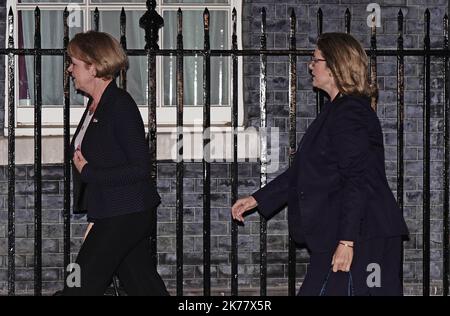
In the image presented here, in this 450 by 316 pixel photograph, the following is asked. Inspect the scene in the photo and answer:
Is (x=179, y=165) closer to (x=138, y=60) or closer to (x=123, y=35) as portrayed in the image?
(x=123, y=35)

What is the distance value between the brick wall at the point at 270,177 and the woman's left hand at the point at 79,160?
2.73 m

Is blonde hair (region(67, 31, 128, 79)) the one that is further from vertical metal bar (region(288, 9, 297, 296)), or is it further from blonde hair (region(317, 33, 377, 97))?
vertical metal bar (region(288, 9, 297, 296))

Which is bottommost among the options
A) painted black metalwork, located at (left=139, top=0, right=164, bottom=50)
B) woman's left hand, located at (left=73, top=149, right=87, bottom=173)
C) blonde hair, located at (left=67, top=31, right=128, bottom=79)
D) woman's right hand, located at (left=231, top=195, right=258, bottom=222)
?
woman's right hand, located at (left=231, top=195, right=258, bottom=222)

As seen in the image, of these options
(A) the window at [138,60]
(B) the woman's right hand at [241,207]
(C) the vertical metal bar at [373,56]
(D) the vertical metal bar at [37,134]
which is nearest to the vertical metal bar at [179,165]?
(D) the vertical metal bar at [37,134]

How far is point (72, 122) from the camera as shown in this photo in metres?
8.04

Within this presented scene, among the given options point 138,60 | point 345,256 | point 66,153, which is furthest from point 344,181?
point 138,60

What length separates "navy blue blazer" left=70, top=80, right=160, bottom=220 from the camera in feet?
16.2

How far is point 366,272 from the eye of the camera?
177 inches

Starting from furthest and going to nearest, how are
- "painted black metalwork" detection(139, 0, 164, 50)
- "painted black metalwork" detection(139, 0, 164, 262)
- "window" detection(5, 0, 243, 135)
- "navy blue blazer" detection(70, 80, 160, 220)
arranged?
"window" detection(5, 0, 243, 135) < "painted black metalwork" detection(139, 0, 164, 50) < "painted black metalwork" detection(139, 0, 164, 262) < "navy blue blazer" detection(70, 80, 160, 220)

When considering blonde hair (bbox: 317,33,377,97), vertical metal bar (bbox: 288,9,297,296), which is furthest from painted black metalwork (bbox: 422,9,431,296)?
blonde hair (bbox: 317,33,377,97)

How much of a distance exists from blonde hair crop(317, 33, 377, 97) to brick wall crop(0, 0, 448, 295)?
3199mm

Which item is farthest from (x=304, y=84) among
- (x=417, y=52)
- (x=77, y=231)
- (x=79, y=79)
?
(x=79, y=79)

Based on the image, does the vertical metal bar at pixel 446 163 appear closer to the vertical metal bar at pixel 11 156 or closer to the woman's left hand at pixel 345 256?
the woman's left hand at pixel 345 256
